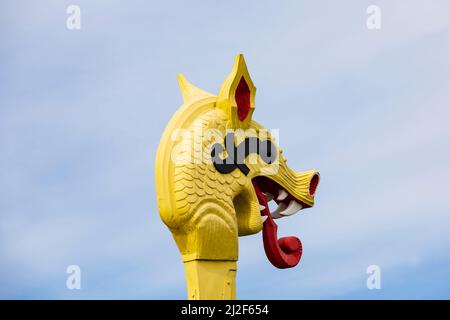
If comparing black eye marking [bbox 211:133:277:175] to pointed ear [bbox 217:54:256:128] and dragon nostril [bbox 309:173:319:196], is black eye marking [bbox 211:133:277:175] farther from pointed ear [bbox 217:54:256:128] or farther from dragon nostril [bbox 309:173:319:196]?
dragon nostril [bbox 309:173:319:196]

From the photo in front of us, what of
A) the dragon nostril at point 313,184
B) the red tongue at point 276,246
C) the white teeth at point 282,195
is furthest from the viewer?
the dragon nostril at point 313,184

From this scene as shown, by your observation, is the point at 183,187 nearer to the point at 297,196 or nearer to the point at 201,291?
the point at 201,291

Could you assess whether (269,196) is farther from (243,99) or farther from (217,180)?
(217,180)

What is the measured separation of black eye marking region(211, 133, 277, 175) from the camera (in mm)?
9935

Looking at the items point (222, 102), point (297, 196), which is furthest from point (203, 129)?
point (297, 196)

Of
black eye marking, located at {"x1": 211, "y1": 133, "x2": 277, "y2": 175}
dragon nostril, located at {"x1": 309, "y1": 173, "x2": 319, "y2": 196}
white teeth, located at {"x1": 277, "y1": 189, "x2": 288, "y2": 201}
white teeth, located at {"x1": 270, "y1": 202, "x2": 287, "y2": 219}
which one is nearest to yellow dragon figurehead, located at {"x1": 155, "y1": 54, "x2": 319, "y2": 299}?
black eye marking, located at {"x1": 211, "y1": 133, "x2": 277, "y2": 175}

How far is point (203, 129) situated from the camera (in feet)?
32.4

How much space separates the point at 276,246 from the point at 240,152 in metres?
1.41

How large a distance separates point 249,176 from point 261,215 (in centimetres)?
76

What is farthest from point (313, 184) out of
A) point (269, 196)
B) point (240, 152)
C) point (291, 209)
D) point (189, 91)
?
point (189, 91)

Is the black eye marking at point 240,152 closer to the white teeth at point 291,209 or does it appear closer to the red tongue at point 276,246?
the red tongue at point 276,246

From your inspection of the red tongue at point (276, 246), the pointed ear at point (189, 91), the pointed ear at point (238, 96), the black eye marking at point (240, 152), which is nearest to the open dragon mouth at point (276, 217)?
the red tongue at point (276, 246)

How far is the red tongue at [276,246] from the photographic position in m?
10.9

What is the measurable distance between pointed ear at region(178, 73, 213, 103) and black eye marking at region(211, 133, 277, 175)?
24.5 inches
